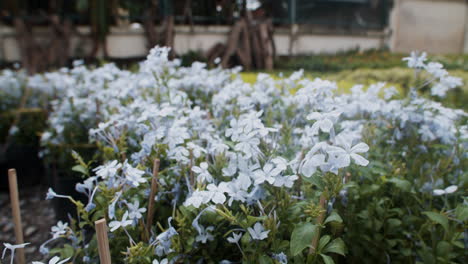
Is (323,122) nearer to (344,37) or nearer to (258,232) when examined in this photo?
(258,232)

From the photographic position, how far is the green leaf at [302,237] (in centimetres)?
81

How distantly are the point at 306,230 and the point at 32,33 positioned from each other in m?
9.19


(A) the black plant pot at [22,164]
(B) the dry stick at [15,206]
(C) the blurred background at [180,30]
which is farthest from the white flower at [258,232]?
(C) the blurred background at [180,30]

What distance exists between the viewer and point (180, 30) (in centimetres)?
902

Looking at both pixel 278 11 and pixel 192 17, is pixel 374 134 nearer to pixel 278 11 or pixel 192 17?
pixel 192 17

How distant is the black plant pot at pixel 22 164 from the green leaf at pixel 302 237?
3.03 m

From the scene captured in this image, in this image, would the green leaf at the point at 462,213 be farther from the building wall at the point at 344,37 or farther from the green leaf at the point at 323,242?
the building wall at the point at 344,37

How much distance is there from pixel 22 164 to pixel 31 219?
32.0 inches

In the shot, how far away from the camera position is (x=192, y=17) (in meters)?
9.19

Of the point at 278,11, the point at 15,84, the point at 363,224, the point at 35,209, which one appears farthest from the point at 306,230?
the point at 278,11

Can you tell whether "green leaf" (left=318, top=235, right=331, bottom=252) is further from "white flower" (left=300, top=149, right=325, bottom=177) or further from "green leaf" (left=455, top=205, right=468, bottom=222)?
"green leaf" (left=455, top=205, right=468, bottom=222)

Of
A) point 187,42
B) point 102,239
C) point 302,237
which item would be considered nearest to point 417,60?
point 302,237

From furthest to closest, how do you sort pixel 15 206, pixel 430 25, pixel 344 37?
pixel 430 25 → pixel 344 37 → pixel 15 206

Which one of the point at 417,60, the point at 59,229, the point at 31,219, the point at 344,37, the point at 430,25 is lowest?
the point at 31,219
